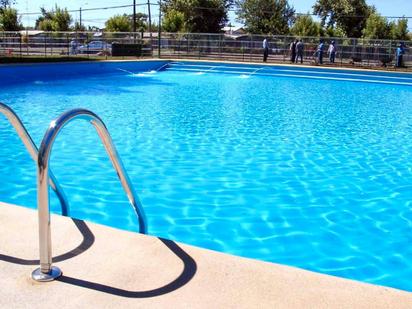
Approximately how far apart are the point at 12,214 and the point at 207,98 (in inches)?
467

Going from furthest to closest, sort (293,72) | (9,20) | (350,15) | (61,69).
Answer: (350,15)
(9,20)
(293,72)
(61,69)

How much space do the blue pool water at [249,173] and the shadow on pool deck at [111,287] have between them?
1.88m

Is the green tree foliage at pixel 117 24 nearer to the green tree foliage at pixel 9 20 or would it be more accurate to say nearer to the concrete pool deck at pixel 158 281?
the green tree foliage at pixel 9 20

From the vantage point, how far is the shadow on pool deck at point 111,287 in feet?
7.43

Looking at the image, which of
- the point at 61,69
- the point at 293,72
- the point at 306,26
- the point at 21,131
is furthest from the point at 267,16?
the point at 21,131

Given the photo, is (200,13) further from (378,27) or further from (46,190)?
(46,190)

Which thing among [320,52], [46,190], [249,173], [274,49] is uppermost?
[274,49]

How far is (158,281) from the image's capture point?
237 centimetres

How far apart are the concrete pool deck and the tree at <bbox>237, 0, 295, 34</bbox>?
161 feet

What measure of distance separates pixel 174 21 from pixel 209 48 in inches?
450

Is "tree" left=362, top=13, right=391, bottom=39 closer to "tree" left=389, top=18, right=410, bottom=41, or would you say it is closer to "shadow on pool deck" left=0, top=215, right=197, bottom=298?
"tree" left=389, top=18, right=410, bottom=41

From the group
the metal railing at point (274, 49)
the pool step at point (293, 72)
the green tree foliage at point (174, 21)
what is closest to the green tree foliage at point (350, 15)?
the green tree foliage at point (174, 21)

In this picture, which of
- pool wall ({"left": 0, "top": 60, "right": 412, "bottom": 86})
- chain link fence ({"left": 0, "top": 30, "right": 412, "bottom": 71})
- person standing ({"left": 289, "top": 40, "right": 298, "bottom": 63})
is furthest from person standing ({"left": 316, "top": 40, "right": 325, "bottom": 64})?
pool wall ({"left": 0, "top": 60, "right": 412, "bottom": 86})

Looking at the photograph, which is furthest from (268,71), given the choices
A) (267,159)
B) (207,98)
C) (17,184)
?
(17,184)
